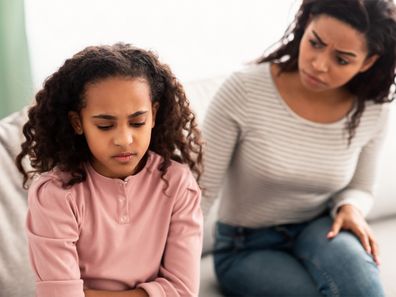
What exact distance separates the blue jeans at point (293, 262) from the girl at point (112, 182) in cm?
35

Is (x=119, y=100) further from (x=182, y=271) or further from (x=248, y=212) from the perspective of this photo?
(x=248, y=212)

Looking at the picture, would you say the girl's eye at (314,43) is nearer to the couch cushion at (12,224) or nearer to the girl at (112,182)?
the girl at (112,182)

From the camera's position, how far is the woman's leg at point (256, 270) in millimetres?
1479

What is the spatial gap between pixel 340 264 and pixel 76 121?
74 cm

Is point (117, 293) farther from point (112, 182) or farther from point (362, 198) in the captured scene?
point (362, 198)

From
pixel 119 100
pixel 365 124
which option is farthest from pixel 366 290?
pixel 119 100

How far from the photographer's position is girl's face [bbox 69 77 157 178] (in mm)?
1034

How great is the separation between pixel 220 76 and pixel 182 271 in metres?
0.81

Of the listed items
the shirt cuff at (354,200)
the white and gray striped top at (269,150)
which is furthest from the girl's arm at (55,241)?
the shirt cuff at (354,200)

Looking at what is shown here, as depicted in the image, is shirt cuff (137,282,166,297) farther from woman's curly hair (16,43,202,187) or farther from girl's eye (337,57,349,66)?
girl's eye (337,57,349,66)

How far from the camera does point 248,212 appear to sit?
1.59 m

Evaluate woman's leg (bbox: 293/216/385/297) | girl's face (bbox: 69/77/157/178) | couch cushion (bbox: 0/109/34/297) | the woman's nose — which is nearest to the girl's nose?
girl's face (bbox: 69/77/157/178)

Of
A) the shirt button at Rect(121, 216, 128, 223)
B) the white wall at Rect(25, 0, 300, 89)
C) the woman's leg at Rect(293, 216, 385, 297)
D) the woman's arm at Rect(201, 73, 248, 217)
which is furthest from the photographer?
the white wall at Rect(25, 0, 300, 89)

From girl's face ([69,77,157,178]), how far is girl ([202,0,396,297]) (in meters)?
0.47
